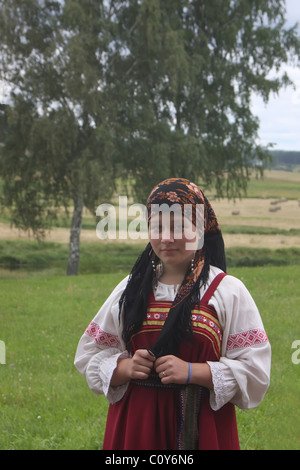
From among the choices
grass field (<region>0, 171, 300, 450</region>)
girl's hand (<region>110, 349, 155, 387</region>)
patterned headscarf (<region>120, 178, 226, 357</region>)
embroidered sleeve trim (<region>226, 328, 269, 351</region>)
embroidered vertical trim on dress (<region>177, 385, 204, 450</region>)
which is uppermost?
patterned headscarf (<region>120, 178, 226, 357</region>)

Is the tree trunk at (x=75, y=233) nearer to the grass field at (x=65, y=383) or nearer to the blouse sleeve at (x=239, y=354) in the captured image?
the grass field at (x=65, y=383)

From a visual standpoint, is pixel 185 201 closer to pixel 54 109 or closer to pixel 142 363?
pixel 142 363

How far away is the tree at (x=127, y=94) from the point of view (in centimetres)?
1719

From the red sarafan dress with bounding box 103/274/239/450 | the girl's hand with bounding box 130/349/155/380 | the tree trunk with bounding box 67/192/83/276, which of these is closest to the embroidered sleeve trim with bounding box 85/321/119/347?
the red sarafan dress with bounding box 103/274/239/450

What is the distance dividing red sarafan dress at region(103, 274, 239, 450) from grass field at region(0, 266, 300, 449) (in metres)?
2.41

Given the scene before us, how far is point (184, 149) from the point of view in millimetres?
18531

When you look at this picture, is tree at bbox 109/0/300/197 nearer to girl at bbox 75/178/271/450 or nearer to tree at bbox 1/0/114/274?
tree at bbox 1/0/114/274

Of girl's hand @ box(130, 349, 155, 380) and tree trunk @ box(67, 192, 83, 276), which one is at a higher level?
girl's hand @ box(130, 349, 155, 380)

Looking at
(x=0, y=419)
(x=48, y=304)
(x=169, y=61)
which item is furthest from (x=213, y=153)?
(x=0, y=419)

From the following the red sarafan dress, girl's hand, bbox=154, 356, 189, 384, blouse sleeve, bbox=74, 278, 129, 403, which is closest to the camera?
girl's hand, bbox=154, 356, 189, 384

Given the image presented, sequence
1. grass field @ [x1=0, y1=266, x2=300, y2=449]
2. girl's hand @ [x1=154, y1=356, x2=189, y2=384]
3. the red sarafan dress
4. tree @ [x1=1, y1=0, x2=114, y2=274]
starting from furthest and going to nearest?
1. tree @ [x1=1, y1=0, x2=114, y2=274]
2. grass field @ [x1=0, y1=266, x2=300, y2=449]
3. the red sarafan dress
4. girl's hand @ [x1=154, y1=356, x2=189, y2=384]

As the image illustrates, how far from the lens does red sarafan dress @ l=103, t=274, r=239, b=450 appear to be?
7.10ft

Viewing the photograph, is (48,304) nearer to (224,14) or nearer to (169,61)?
(169,61)

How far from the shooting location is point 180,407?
218cm
